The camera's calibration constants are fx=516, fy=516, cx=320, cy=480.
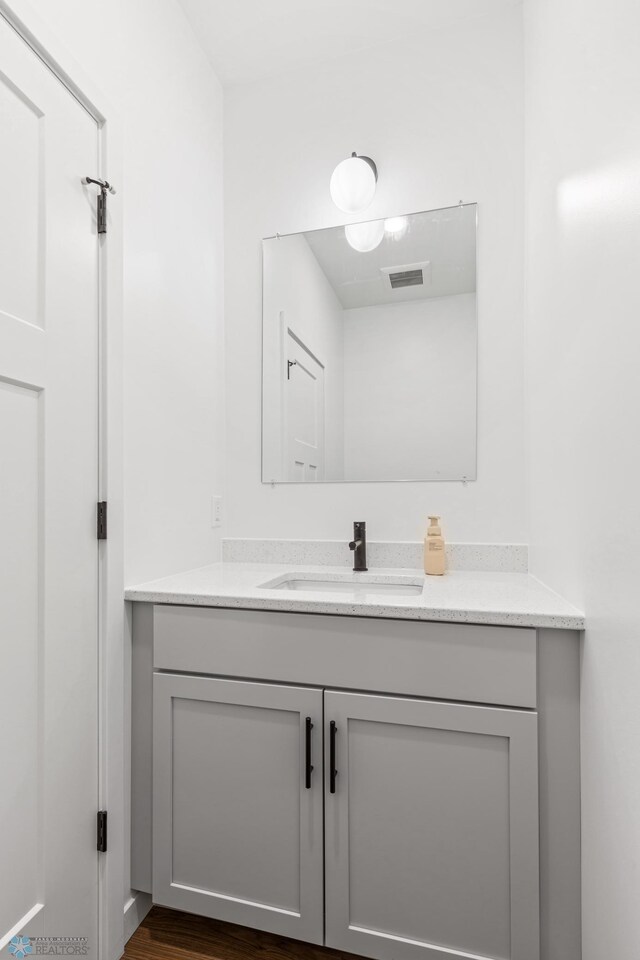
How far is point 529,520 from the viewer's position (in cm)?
166

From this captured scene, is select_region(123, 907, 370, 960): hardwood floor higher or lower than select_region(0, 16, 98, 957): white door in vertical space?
lower

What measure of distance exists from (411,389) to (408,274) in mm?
405

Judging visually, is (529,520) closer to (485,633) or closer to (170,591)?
(485,633)

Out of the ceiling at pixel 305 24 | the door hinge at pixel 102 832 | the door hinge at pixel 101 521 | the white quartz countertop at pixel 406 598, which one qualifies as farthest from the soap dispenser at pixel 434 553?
the ceiling at pixel 305 24

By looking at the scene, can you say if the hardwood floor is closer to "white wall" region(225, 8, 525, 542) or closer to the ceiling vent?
"white wall" region(225, 8, 525, 542)

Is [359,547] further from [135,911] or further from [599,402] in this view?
[135,911]

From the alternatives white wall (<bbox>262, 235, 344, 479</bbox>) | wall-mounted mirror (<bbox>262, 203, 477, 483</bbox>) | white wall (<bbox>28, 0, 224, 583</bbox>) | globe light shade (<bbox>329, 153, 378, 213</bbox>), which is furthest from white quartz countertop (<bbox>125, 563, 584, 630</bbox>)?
globe light shade (<bbox>329, 153, 378, 213</bbox>)

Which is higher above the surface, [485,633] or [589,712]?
[485,633]

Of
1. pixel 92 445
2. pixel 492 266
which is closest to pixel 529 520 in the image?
pixel 492 266

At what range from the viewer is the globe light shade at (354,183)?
1.79 meters

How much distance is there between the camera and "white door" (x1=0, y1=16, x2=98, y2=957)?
39.4 inches

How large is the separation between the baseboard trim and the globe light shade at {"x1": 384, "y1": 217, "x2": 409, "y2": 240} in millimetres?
2139

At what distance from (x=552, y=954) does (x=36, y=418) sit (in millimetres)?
1566

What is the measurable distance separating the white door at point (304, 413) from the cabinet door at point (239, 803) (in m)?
0.85
